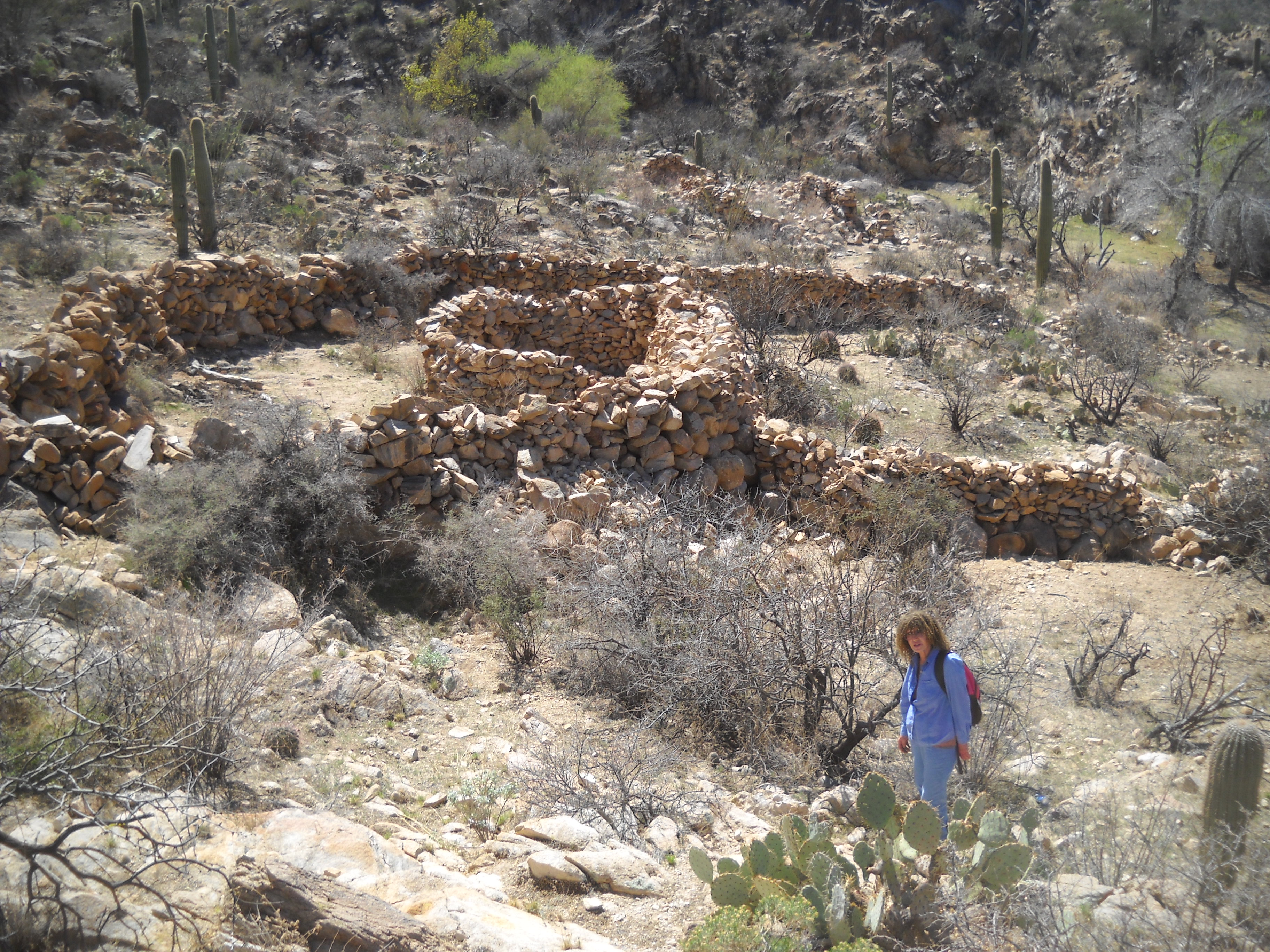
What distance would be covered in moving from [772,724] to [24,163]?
16.0 m

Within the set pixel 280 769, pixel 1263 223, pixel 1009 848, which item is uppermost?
pixel 1263 223

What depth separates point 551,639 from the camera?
18.1 ft

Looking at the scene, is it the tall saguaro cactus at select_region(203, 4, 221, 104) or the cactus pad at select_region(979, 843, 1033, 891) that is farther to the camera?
the tall saguaro cactus at select_region(203, 4, 221, 104)

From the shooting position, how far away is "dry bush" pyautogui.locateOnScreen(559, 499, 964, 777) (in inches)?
179

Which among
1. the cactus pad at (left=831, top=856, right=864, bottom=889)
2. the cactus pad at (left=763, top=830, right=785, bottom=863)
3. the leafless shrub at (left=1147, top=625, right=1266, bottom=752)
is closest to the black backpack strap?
the cactus pad at (left=831, top=856, right=864, bottom=889)

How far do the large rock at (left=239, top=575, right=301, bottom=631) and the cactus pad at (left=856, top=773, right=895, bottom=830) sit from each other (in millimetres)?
3534

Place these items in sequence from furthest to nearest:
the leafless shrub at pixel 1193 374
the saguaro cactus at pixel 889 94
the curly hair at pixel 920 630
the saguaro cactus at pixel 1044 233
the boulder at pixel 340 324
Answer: the saguaro cactus at pixel 889 94 → the saguaro cactus at pixel 1044 233 → the leafless shrub at pixel 1193 374 → the boulder at pixel 340 324 → the curly hair at pixel 920 630

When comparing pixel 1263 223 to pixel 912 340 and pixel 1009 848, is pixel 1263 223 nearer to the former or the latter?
pixel 912 340

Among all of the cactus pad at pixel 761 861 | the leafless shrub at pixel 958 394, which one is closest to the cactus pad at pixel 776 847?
the cactus pad at pixel 761 861

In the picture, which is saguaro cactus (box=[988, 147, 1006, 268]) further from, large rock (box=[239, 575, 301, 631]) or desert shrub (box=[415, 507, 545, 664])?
large rock (box=[239, 575, 301, 631])

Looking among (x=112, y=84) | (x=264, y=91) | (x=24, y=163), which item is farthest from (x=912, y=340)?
(x=112, y=84)

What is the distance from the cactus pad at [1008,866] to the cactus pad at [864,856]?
1.26 ft

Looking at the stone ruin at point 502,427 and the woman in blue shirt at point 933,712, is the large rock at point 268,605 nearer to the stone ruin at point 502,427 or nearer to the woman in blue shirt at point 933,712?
the stone ruin at point 502,427

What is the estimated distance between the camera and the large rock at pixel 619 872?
3.18 meters
